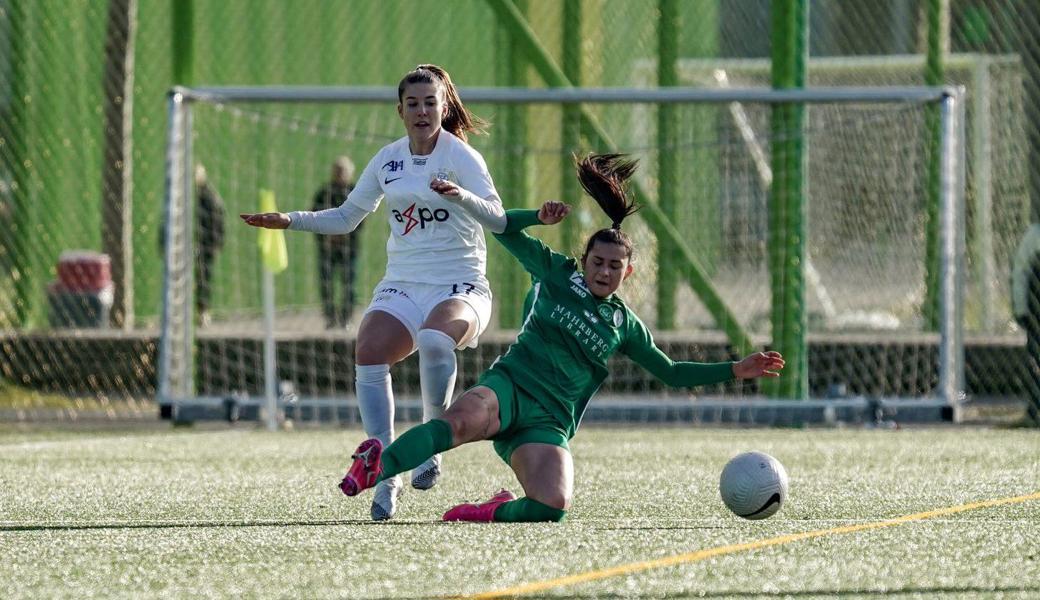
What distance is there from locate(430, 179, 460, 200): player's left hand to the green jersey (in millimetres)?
348

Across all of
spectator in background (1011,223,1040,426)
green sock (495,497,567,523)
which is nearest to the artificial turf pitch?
green sock (495,497,567,523)

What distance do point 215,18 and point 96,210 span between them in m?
2.05

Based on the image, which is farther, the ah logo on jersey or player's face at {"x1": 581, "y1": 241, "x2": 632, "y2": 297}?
the ah logo on jersey

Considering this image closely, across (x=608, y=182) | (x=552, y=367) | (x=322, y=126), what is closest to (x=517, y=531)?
(x=552, y=367)

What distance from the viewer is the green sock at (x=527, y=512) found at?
18.7 ft

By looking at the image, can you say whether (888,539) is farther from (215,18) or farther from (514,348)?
(215,18)

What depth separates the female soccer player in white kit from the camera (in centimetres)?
632

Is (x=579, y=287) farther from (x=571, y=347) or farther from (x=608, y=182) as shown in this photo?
(x=608, y=182)

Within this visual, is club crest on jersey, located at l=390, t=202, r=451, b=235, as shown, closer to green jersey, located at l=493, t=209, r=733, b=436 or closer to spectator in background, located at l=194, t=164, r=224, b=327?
green jersey, located at l=493, t=209, r=733, b=436

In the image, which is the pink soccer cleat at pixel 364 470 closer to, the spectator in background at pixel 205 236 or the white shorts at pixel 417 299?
the white shorts at pixel 417 299

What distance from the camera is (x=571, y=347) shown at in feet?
19.8

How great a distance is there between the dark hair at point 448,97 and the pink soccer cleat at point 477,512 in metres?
1.55

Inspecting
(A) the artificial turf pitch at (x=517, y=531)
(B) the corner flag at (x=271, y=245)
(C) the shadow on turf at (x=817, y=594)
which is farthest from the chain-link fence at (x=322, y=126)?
(C) the shadow on turf at (x=817, y=594)

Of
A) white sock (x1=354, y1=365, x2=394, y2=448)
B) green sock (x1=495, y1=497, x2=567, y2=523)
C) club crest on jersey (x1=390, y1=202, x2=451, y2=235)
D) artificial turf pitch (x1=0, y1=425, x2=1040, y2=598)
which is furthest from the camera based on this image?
club crest on jersey (x1=390, y1=202, x2=451, y2=235)
